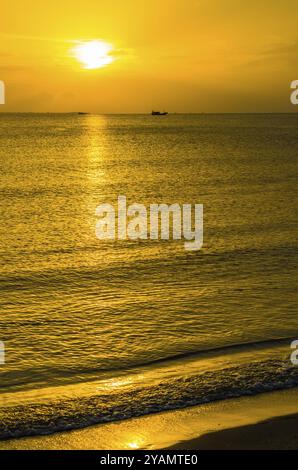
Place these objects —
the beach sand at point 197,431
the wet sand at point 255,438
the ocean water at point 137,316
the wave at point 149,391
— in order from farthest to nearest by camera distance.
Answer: the ocean water at point 137,316
the wave at point 149,391
the beach sand at point 197,431
the wet sand at point 255,438

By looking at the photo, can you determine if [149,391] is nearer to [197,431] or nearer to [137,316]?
[197,431]

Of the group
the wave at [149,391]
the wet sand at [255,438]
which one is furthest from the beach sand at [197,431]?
the wave at [149,391]

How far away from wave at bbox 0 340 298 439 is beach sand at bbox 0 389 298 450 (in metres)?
0.28

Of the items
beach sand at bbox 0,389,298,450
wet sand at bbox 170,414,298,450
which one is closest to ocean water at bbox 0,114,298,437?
beach sand at bbox 0,389,298,450

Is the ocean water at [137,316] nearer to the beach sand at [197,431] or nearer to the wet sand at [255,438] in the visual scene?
the beach sand at [197,431]

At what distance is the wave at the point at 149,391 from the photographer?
9219 mm

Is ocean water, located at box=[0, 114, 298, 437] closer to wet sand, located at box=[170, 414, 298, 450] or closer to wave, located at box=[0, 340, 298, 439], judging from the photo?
wave, located at box=[0, 340, 298, 439]

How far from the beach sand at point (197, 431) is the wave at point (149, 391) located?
284 mm

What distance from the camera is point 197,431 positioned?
28.2ft

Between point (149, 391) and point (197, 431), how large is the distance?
1.80 meters

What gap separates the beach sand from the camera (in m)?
8.15

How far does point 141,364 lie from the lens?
38.5 ft

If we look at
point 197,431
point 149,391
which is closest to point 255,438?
point 197,431

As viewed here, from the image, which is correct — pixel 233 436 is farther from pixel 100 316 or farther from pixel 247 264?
pixel 247 264
